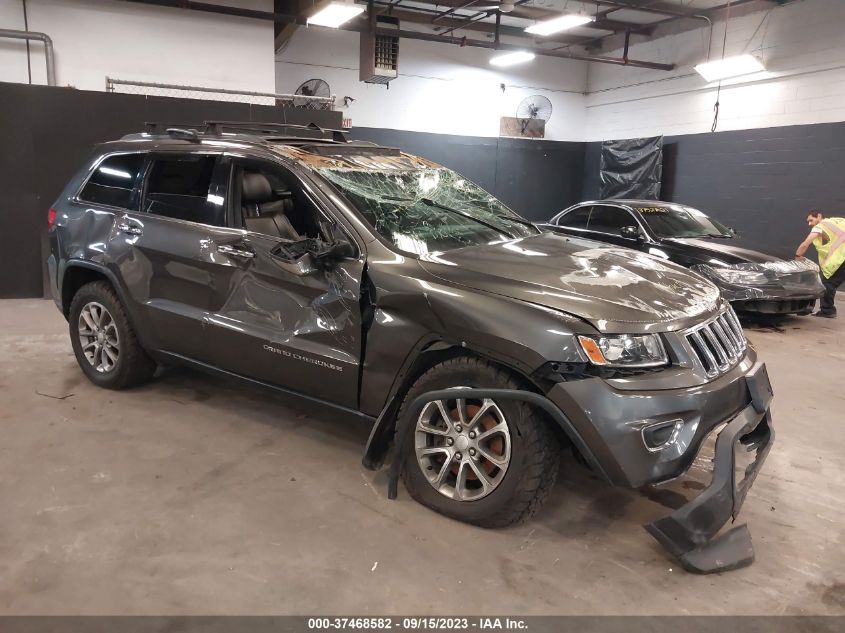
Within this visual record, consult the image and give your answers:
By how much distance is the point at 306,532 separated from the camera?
276cm

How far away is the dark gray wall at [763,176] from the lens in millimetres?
10211

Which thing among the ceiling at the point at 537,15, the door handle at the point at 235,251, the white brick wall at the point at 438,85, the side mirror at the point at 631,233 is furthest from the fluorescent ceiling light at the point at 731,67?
the door handle at the point at 235,251

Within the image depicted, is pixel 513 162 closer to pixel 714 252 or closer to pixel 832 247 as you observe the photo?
pixel 832 247

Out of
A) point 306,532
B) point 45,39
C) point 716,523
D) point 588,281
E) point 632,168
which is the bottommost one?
point 306,532

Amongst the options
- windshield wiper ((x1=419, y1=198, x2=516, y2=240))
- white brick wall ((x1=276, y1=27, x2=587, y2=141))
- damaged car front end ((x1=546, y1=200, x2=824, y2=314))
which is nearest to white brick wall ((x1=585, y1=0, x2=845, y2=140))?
white brick wall ((x1=276, y1=27, x2=587, y2=141))

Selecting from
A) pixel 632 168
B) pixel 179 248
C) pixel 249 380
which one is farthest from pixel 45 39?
pixel 632 168

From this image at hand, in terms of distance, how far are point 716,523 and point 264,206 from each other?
2779mm

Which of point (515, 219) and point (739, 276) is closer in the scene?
point (515, 219)

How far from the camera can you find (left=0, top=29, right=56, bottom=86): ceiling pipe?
314 inches

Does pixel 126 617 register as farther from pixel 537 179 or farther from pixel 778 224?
pixel 537 179

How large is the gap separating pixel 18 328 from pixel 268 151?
4.19 meters

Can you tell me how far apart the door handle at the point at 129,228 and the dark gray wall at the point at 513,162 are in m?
9.87

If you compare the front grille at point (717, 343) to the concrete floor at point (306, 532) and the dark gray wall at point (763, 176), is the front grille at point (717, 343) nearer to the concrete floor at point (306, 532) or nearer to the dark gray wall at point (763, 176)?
the concrete floor at point (306, 532)

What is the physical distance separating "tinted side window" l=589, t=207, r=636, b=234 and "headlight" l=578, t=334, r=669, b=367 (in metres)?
5.52
